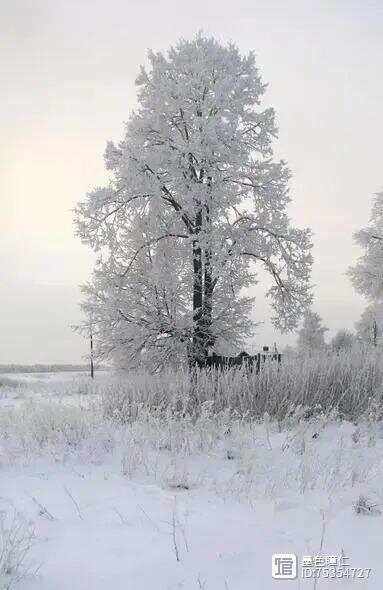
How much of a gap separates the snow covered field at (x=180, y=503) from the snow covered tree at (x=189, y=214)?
23.2ft

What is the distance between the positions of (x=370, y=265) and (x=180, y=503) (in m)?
22.6

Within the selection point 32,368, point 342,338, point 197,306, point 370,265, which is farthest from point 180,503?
point 32,368

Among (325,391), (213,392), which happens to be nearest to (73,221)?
(213,392)

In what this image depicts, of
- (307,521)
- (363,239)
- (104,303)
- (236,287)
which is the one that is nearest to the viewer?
(307,521)

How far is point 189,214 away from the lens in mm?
14250

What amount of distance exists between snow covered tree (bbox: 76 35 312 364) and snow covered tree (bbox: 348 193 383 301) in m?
11.0

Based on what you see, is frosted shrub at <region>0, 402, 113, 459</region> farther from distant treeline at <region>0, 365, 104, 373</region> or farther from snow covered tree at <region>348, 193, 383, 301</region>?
distant treeline at <region>0, 365, 104, 373</region>

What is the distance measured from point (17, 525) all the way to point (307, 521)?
1975 mm

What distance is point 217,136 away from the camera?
1350 centimetres

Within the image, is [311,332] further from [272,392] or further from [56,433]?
[56,433]

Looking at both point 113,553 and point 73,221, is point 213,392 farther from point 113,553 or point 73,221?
point 73,221

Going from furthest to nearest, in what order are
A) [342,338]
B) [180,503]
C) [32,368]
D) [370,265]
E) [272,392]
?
[32,368] → [342,338] → [370,265] → [272,392] → [180,503]

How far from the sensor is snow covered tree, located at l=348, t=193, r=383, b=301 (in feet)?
80.1

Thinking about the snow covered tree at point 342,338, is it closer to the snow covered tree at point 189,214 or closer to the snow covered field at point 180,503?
the snow covered tree at point 189,214
